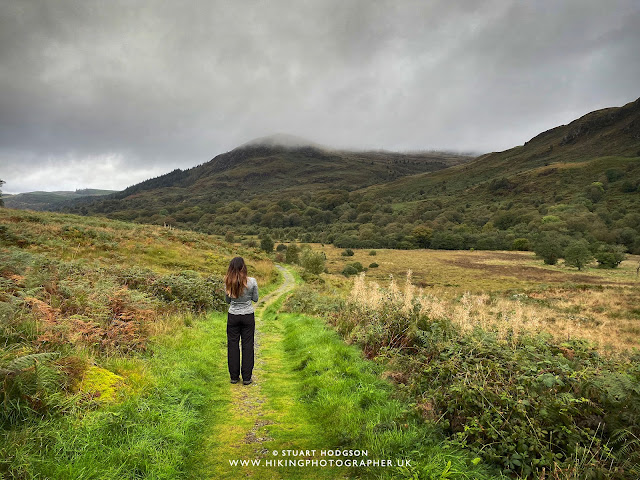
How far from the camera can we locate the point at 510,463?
3900mm

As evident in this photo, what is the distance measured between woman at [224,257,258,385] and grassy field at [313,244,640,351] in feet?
15.8

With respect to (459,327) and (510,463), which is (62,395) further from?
(459,327)

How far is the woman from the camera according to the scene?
23.4 feet

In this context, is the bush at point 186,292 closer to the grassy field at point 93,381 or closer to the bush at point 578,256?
the grassy field at point 93,381

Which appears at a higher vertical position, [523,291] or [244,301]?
[244,301]

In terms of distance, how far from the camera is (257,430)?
5156 millimetres

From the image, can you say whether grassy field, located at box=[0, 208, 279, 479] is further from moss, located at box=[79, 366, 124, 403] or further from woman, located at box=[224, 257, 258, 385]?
woman, located at box=[224, 257, 258, 385]

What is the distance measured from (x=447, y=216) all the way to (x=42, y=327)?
171458 millimetres

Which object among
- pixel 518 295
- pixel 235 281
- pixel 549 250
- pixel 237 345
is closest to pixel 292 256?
pixel 518 295

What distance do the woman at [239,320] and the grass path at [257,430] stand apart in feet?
1.23

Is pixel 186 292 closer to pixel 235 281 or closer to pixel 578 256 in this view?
pixel 235 281

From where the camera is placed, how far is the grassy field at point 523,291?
10484mm

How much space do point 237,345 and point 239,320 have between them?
56 cm

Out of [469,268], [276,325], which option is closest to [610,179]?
[469,268]
